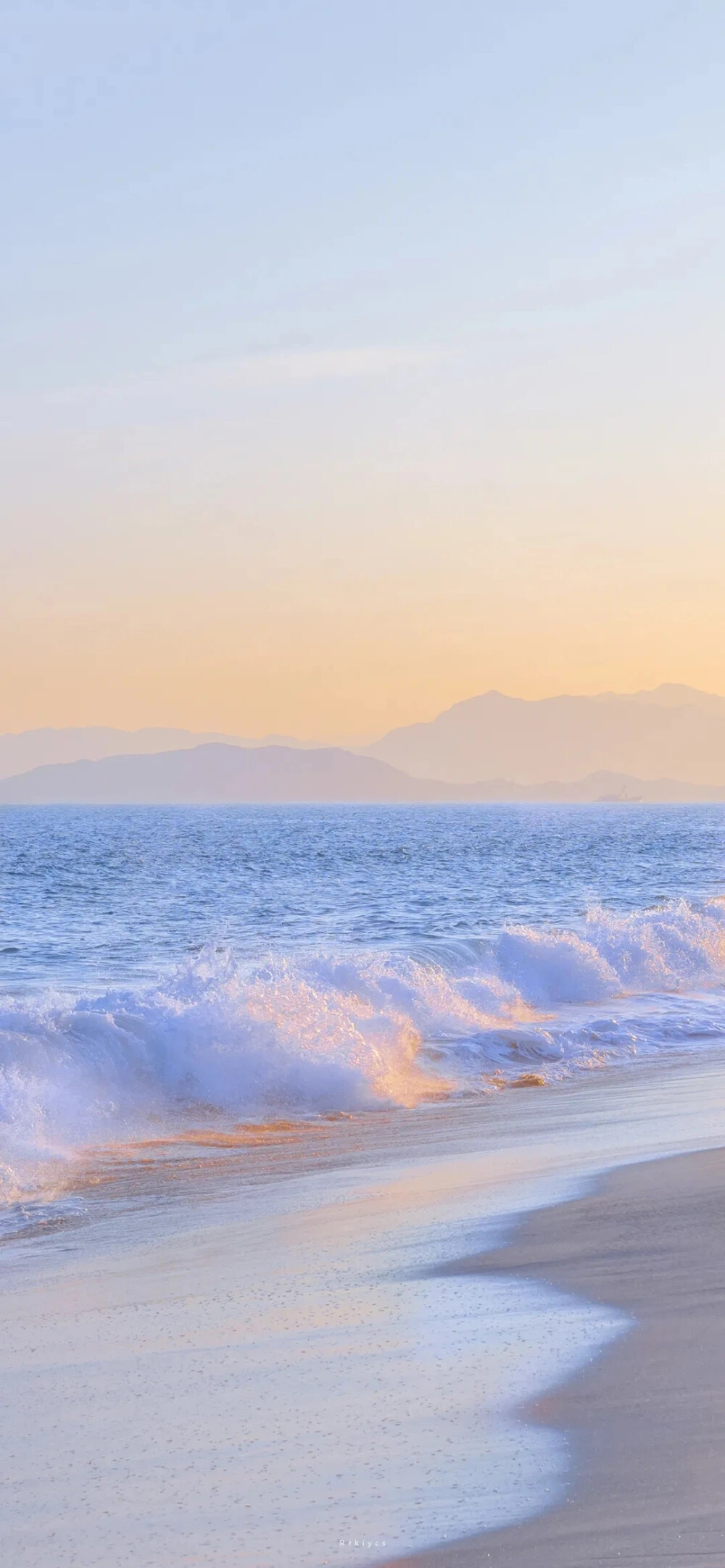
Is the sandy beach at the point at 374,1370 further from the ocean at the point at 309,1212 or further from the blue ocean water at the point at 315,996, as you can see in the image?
the blue ocean water at the point at 315,996

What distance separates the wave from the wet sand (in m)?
3.77

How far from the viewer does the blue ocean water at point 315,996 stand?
448 inches

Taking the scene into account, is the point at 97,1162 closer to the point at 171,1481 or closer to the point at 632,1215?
the point at 632,1215

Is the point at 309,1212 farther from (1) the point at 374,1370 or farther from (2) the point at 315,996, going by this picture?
(2) the point at 315,996

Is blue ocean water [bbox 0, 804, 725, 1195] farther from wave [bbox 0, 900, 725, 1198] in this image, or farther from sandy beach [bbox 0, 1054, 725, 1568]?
sandy beach [bbox 0, 1054, 725, 1568]

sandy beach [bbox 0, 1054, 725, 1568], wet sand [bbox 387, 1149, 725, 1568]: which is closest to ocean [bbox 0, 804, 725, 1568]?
sandy beach [bbox 0, 1054, 725, 1568]

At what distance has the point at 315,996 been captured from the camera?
13.7 m

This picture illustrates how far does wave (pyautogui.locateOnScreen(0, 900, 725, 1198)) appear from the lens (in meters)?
10.7

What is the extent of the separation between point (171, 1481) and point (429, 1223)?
3002mm

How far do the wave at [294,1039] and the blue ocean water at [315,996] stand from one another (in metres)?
0.02

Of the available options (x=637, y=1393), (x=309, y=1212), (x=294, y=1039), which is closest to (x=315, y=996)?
(x=294, y=1039)

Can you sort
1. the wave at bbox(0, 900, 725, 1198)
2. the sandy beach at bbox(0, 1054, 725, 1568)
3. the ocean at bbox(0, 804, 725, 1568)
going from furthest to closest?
1. the wave at bbox(0, 900, 725, 1198)
2. the ocean at bbox(0, 804, 725, 1568)
3. the sandy beach at bbox(0, 1054, 725, 1568)

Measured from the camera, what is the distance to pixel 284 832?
3974 inches

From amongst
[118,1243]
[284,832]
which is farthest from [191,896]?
[284,832]
